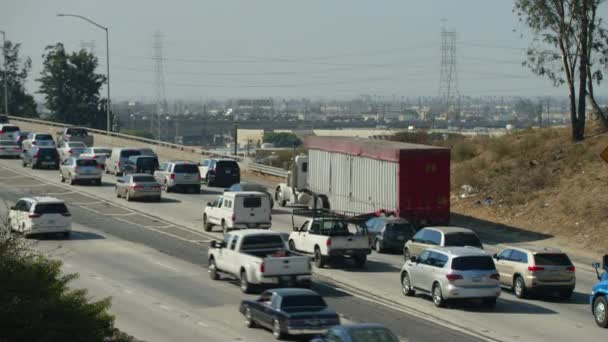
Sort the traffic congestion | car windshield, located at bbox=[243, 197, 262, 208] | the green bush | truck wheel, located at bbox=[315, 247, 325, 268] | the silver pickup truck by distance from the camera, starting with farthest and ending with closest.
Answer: the silver pickup truck < car windshield, located at bbox=[243, 197, 262, 208] < truck wheel, located at bbox=[315, 247, 325, 268] < the traffic congestion < the green bush

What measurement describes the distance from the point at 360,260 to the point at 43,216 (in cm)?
1279

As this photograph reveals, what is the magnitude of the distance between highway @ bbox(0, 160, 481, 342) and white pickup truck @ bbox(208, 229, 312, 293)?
1.80 ft

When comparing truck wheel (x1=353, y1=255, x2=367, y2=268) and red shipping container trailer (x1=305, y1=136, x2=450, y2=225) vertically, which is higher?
red shipping container trailer (x1=305, y1=136, x2=450, y2=225)

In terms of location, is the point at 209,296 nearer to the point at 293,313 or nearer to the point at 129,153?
the point at 293,313

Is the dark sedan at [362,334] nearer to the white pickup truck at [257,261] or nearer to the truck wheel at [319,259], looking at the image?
the white pickup truck at [257,261]

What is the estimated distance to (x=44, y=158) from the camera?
68.5m

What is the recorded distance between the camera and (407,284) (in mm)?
30375

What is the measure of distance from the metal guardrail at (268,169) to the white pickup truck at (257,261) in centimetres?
3303

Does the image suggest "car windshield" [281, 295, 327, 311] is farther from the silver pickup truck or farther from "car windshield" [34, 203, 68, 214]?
the silver pickup truck

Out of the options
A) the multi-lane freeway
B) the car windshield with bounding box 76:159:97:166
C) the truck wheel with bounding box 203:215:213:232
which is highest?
the car windshield with bounding box 76:159:97:166

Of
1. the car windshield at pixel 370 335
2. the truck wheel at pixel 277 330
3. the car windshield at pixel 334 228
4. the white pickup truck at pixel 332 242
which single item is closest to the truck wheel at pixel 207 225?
the white pickup truck at pixel 332 242

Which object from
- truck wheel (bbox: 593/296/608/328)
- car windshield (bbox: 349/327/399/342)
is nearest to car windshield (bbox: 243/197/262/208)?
truck wheel (bbox: 593/296/608/328)

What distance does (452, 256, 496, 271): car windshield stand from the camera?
2830 cm

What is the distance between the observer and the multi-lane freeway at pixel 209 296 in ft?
84.4
